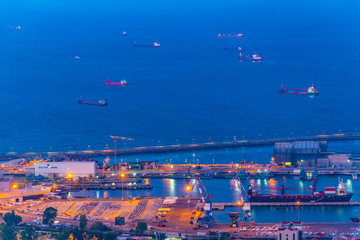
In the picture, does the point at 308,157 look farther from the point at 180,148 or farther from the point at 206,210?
the point at 206,210

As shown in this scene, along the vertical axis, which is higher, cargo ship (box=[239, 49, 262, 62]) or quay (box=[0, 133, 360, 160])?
cargo ship (box=[239, 49, 262, 62])

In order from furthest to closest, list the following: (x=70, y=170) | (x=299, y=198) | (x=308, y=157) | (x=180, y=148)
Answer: (x=180, y=148) < (x=308, y=157) < (x=70, y=170) < (x=299, y=198)

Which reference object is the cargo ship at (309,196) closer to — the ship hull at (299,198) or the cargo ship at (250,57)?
the ship hull at (299,198)

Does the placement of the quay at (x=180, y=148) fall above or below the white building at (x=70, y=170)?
above

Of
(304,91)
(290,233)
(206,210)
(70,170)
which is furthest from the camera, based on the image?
(304,91)

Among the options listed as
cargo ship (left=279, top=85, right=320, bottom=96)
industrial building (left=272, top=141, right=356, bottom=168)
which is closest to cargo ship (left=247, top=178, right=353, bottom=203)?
industrial building (left=272, top=141, right=356, bottom=168)

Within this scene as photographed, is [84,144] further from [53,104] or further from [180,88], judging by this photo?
[180,88]

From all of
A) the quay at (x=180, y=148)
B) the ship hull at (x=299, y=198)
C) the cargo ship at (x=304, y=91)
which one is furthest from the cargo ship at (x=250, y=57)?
the ship hull at (x=299, y=198)

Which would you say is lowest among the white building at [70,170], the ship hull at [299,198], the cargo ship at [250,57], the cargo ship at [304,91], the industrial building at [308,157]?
the ship hull at [299,198]

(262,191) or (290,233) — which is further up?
(262,191)

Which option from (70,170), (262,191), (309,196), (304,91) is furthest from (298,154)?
(304,91)

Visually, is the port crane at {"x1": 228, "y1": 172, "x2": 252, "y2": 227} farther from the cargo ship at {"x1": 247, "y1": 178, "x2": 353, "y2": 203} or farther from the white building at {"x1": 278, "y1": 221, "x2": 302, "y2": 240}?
the white building at {"x1": 278, "y1": 221, "x2": 302, "y2": 240}

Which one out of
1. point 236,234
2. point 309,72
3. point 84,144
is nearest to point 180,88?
point 309,72
